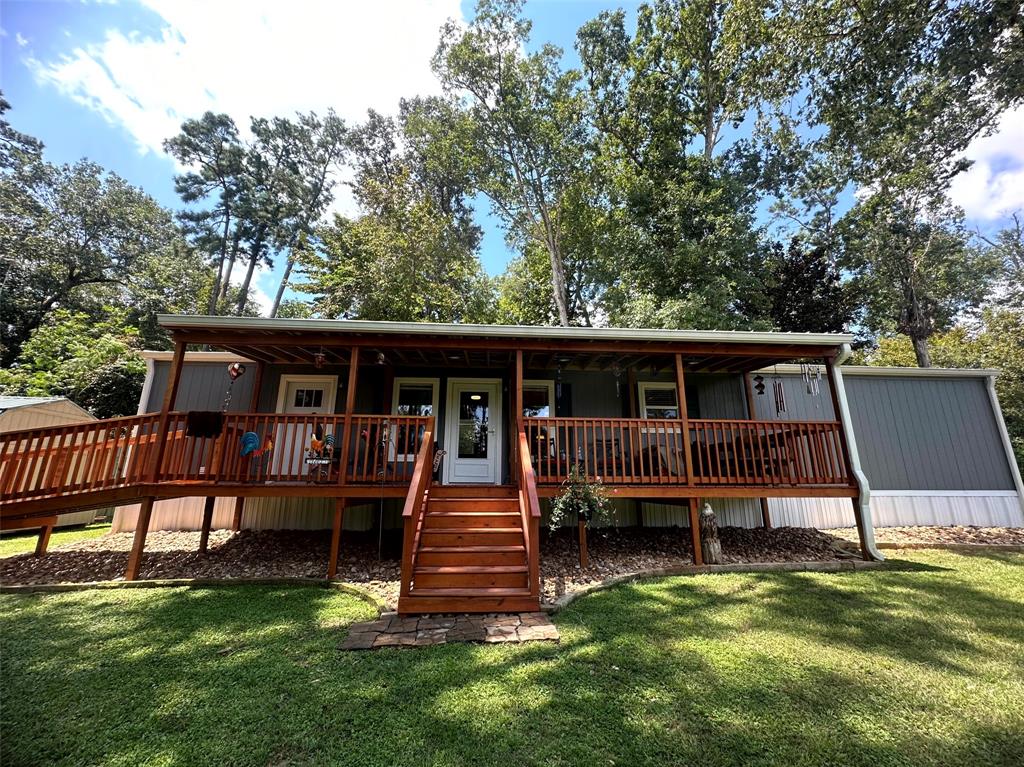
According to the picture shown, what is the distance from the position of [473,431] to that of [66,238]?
25.4 metres

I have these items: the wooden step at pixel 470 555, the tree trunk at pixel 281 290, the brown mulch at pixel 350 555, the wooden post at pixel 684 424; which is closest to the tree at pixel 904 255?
the brown mulch at pixel 350 555

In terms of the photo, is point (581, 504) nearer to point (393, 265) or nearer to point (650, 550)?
point (650, 550)

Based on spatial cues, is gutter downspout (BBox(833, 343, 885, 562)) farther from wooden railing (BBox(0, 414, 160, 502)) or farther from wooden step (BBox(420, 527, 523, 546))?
wooden railing (BBox(0, 414, 160, 502))

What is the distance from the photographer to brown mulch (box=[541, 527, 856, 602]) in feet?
17.4

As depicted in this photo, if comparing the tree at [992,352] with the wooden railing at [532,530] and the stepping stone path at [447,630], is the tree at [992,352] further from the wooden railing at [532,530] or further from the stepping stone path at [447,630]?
the stepping stone path at [447,630]

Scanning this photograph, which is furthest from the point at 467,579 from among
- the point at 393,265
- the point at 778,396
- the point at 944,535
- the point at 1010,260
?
the point at 1010,260

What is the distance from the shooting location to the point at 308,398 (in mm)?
8156

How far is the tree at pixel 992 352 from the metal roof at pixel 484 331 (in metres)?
8.87

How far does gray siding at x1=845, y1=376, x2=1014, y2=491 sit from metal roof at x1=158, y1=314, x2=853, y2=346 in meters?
3.03

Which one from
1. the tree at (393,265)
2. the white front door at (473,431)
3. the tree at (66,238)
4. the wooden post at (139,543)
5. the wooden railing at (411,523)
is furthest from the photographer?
the tree at (66,238)

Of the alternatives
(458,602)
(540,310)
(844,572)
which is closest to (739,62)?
(540,310)

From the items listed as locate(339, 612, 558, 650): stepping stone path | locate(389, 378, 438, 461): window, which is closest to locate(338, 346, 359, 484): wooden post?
locate(389, 378, 438, 461): window

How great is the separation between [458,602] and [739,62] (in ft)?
54.7

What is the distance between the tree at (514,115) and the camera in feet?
51.3
